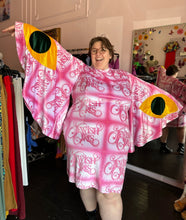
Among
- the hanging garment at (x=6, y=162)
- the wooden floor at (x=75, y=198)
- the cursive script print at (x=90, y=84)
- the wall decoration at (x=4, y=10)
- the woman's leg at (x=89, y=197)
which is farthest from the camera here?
the wall decoration at (x=4, y=10)

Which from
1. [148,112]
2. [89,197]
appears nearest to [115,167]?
[89,197]

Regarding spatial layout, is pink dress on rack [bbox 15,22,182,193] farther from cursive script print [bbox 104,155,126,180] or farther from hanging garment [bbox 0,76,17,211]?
hanging garment [bbox 0,76,17,211]

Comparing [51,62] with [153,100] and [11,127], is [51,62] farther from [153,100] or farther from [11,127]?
[153,100]

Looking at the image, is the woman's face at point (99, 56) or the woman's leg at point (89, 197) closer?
the woman's face at point (99, 56)

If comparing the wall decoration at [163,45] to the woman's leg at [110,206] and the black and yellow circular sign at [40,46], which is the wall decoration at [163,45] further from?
the woman's leg at [110,206]

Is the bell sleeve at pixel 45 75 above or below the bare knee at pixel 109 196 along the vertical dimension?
above

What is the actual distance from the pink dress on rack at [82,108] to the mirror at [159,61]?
866 mm

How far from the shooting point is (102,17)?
2.47 meters

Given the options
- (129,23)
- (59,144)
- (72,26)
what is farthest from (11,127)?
(72,26)

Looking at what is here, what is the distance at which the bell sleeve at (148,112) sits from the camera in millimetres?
1532

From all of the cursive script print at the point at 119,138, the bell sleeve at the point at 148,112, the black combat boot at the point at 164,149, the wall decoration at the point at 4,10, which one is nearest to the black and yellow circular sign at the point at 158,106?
the bell sleeve at the point at 148,112

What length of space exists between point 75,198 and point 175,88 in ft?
4.96

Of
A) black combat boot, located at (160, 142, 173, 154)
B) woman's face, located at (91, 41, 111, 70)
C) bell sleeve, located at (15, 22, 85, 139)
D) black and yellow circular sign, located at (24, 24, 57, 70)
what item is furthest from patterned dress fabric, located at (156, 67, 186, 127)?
black and yellow circular sign, located at (24, 24, 57, 70)

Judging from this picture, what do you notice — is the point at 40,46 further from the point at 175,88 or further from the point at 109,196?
the point at 175,88
